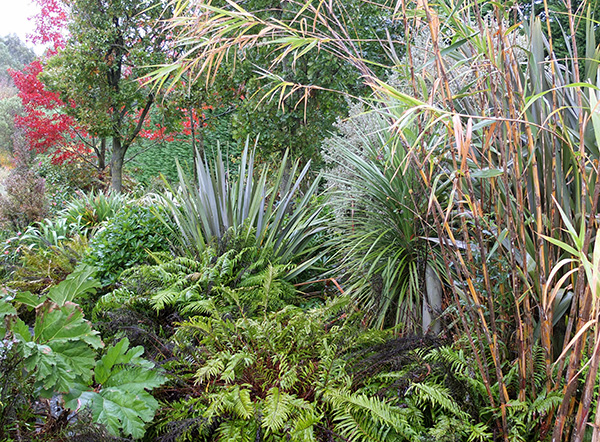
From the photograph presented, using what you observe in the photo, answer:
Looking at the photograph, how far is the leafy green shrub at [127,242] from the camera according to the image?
3508 mm

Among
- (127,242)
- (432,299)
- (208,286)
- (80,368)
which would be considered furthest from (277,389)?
(127,242)

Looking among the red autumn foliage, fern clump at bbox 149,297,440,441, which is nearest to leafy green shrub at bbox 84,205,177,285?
fern clump at bbox 149,297,440,441

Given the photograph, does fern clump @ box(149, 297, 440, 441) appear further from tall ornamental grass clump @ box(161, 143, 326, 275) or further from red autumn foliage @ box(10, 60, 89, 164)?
red autumn foliage @ box(10, 60, 89, 164)

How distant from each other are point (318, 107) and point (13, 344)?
4.00m

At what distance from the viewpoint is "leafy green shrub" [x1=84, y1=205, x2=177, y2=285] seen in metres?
3.51

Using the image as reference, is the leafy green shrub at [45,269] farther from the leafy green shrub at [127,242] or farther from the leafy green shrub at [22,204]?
the leafy green shrub at [22,204]

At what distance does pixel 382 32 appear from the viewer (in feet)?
20.6

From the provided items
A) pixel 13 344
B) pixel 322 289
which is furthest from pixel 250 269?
pixel 13 344

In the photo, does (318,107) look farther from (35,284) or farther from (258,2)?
(35,284)

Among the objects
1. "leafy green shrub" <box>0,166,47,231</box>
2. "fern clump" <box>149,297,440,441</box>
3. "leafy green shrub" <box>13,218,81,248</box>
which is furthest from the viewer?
"leafy green shrub" <box>0,166,47,231</box>

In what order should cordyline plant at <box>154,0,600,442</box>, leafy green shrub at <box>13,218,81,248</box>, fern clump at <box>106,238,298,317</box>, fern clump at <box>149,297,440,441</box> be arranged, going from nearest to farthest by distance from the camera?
cordyline plant at <box>154,0,600,442</box>, fern clump at <box>149,297,440,441</box>, fern clump at <box>106,238,298,317</box>, leafy green shrub at <box>13,218,81,248</box>

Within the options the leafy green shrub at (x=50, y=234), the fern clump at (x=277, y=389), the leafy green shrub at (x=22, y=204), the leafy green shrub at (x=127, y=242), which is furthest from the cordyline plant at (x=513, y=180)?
the leafy green shrub at (x=22, y=204)

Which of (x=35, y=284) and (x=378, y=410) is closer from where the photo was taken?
(x=378, y=410)

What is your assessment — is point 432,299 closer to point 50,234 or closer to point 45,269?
point 45,269
